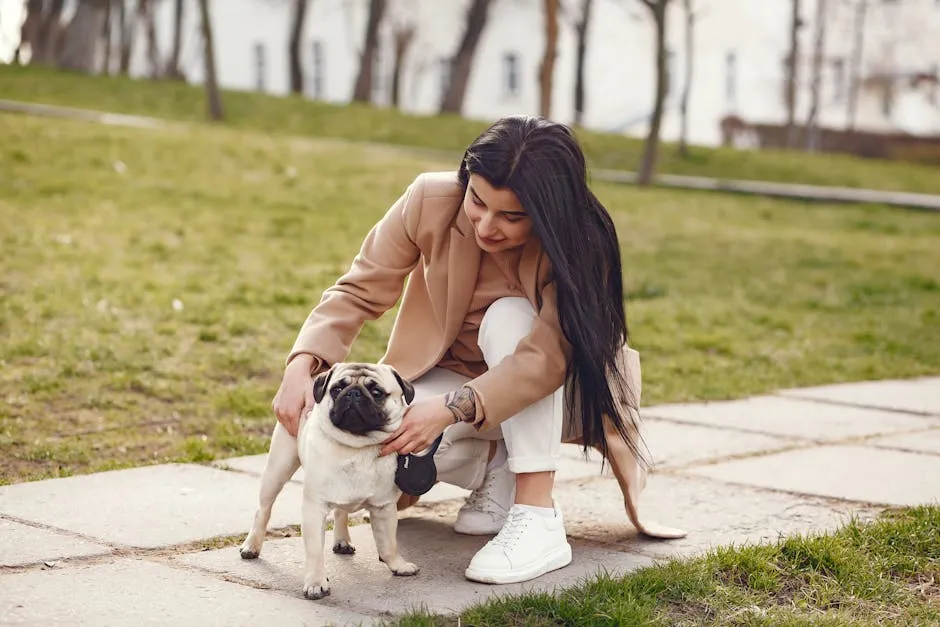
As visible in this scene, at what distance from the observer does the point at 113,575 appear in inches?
144

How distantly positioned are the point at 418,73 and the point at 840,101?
1535 centimetres

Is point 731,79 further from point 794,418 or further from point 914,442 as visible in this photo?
point 914,442

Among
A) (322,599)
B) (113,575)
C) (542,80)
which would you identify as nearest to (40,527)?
(113,575)

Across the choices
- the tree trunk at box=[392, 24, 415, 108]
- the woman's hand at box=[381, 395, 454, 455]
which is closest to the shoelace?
the woman's hand at box=[381, 395, 454, 455]

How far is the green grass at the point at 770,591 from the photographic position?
3.43 metres

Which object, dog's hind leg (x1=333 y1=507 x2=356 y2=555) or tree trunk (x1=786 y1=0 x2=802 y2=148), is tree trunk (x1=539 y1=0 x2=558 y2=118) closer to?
tree trunk (x1=786 y1=0 x2=802 y2=148)

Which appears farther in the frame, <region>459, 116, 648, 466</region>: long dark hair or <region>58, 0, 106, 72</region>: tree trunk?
<region>58, 0, 106, 72</region>: tree trunk

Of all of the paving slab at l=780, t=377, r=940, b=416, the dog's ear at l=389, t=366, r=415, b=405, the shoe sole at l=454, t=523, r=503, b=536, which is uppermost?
the dog's ear at l=389, t=366, r=415, b=405

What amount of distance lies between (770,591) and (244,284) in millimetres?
5989

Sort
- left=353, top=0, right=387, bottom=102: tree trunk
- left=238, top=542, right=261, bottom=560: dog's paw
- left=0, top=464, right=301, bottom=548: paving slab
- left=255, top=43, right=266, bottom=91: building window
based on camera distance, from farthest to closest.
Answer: left=255, top=43, right=266, bottom=91: building window
left=353, top=0, right=387, bottom=102: tree trunk
left=0, top=464, right=301, bottom=548: paving slab
left=238, top=542, right=261, bottom=560: dog's paw

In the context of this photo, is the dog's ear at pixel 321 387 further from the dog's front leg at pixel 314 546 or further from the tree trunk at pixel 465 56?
the tree trunk at pixel 465 56

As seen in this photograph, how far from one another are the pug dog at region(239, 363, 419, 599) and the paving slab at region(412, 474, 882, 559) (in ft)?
2.82

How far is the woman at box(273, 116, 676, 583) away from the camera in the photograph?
3.84 meters

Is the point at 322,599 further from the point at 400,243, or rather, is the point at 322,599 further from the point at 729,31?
the point at 729,31
